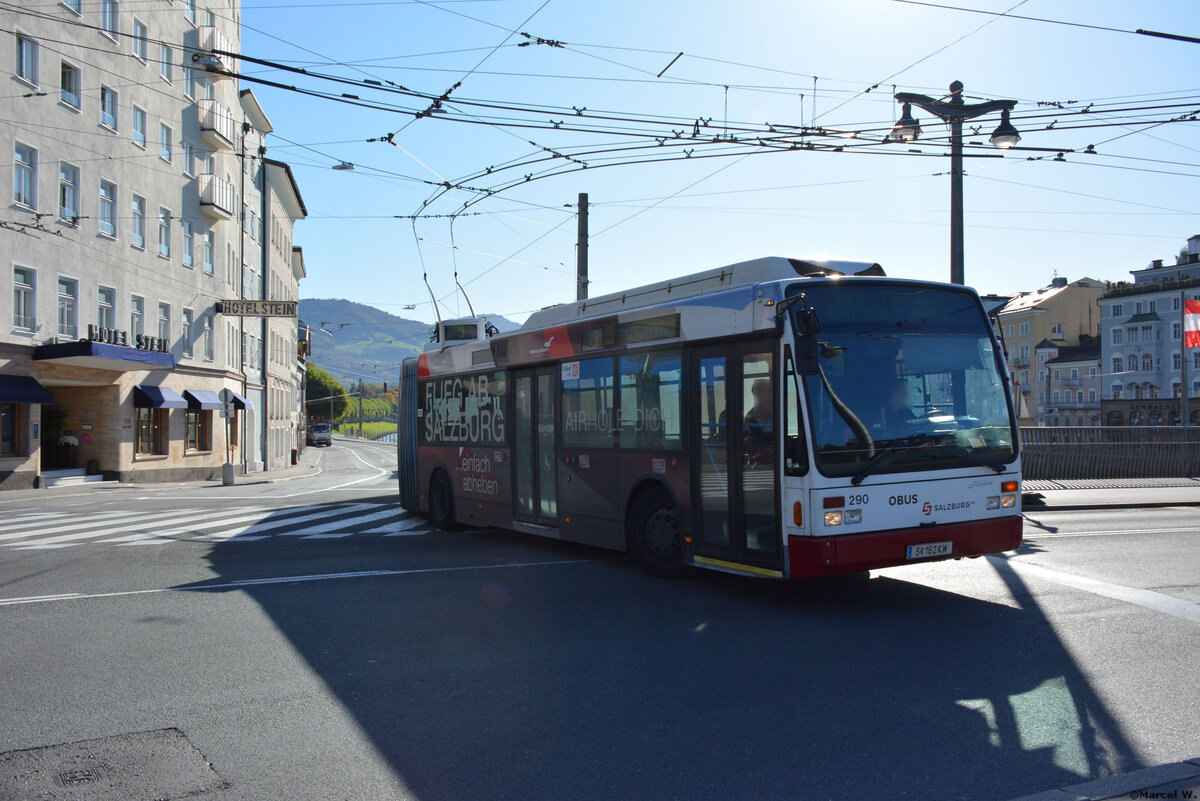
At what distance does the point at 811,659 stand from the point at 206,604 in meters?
5.64

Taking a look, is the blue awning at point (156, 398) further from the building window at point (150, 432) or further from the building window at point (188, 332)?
the building window at point (188, 332)

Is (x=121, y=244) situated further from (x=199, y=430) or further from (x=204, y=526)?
(x=204, y=526)

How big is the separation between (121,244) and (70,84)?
214 inches

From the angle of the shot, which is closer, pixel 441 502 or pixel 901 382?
pixel 901 382

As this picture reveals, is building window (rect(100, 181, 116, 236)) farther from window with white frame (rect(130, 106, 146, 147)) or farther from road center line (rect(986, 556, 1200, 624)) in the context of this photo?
road center line (rect(986, 556, 1200, 624))

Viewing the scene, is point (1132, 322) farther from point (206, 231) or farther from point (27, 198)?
point (27, 198)

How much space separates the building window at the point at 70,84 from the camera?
29.2 meters

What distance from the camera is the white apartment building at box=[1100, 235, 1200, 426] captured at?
78125 mm

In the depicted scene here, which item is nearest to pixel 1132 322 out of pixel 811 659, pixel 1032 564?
pixel 1032 564

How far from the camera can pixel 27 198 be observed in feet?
91.2

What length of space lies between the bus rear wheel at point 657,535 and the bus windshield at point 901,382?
2.18 metres

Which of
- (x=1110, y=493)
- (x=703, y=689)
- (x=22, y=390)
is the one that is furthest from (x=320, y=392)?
(x=703, y=689)

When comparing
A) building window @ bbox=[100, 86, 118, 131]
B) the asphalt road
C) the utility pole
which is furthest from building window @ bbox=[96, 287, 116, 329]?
the asphalt road

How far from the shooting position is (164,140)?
35719 millimetres
